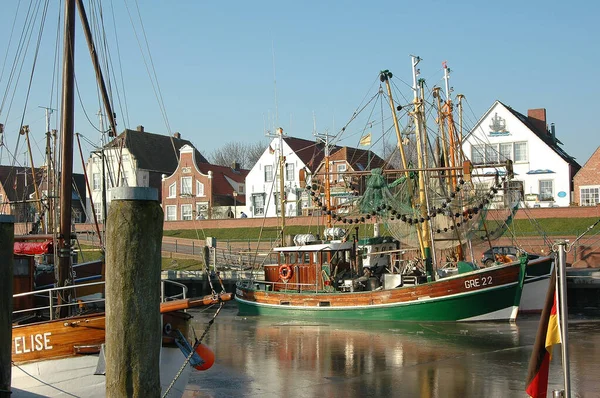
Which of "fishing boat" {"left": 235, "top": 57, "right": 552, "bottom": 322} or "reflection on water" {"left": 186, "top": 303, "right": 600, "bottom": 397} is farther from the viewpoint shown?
"fishing boat" {"left": 235, "top": 57, "right": 552, "bottom": 322}

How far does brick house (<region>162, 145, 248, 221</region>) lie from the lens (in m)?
64.6

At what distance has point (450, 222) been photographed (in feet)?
103

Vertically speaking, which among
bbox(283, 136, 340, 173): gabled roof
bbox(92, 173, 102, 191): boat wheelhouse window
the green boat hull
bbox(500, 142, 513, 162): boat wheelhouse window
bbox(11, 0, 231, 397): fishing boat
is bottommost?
the green boat hull

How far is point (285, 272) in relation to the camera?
3067 cm

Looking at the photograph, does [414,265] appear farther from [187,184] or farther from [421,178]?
[187,184]

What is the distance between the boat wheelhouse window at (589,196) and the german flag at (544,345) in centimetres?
4243

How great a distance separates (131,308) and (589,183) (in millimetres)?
45060

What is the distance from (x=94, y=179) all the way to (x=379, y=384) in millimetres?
58640

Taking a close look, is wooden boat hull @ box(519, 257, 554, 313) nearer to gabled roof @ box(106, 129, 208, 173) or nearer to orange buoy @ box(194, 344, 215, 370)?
orange buoy @ box(194, 344, 215, 370)

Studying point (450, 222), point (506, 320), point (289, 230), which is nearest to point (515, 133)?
point (289, 230)

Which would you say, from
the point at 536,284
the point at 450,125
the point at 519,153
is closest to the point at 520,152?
the point at 519,153

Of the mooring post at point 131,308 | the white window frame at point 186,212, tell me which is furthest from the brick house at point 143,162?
the mooring post at point 131,308

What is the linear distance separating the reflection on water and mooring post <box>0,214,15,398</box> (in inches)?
190

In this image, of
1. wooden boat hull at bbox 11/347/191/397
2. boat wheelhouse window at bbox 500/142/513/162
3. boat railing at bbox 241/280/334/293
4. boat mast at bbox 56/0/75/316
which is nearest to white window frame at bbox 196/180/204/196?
boat wheelhouse window at bbox 500/142/513/162
